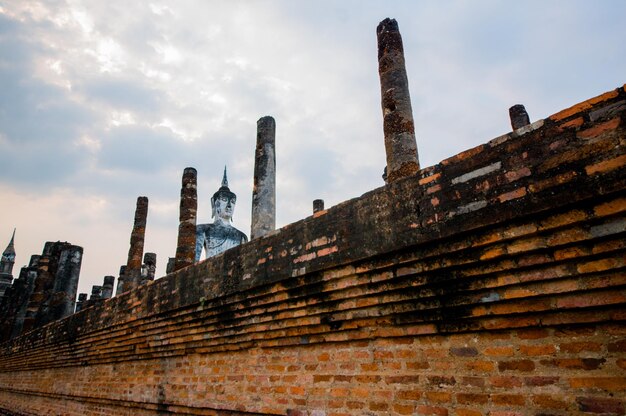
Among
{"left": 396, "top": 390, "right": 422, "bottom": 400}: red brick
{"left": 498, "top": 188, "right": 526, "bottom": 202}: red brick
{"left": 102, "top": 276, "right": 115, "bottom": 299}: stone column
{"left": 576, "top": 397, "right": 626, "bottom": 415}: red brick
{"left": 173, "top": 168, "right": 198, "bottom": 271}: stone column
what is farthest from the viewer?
{"left": 102, "top": 276, "right": 115, "bottom": 299}: stone column

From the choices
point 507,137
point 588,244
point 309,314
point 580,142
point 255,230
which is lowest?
point 309,314

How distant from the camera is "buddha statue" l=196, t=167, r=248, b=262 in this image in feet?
57.6

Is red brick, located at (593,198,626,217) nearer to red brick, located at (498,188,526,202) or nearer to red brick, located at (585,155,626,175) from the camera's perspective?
red brick, located at (585,155,626,175)

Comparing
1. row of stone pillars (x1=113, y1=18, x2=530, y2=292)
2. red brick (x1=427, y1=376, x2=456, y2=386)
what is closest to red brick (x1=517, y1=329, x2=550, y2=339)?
red brick (x1=427, y1=376, x2=456, y2=386)

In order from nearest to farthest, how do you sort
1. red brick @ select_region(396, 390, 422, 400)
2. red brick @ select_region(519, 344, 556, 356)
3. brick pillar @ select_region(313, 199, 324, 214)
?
1. red brick @ select_region(519, 344, 556, 356)
2. red brick @ select_region(396, 390, 422, 400)
3. brick pillar @ select_region(313, 199, 324, 214)

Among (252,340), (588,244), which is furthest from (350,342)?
(588,244)

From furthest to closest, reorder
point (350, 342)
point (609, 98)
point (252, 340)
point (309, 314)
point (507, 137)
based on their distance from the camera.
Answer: point (252, 340) < point (309, 314) < point (350, 342) < point (507, 137) < point (609, 98)

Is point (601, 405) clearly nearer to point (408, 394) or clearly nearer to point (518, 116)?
point (408, 394)

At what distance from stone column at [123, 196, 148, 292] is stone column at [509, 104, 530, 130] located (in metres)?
10.4

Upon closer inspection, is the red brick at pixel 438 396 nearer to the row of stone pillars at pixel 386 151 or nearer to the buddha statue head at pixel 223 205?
the row of stone pillars at pixel 386 151

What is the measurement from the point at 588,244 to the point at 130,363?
6.34 meters

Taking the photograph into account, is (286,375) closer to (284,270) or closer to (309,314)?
(309,314)

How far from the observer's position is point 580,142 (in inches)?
85.0

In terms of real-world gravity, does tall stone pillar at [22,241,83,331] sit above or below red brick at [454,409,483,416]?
above
